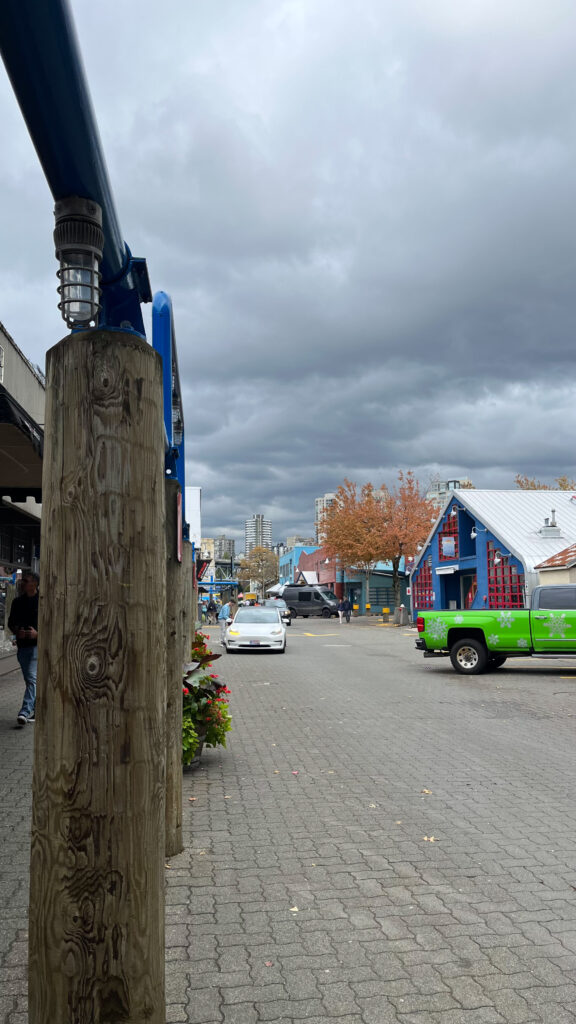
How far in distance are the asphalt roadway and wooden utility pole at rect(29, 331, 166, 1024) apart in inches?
37.4

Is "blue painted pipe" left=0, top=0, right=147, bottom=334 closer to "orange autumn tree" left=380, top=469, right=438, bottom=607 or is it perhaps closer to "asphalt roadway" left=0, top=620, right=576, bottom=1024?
"asphalt roadway" left=0, top=620, right=576, bottom=1024

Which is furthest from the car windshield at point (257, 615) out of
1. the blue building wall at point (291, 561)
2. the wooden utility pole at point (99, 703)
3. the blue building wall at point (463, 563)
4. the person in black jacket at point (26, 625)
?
the blue building wall at point (291, 561)

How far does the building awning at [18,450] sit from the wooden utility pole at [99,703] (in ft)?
17.0

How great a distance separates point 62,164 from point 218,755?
22.1 feet

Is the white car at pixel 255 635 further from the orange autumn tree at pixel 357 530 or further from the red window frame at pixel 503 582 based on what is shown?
the orange autumn tree at pixel 357 530

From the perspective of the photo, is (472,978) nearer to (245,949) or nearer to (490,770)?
(245,949)

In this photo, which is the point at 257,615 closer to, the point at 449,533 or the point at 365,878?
the point at 449,533

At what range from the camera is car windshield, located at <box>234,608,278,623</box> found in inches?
974

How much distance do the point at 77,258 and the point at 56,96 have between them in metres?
0.54

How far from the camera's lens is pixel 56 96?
271 cm

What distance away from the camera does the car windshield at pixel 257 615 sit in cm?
2475

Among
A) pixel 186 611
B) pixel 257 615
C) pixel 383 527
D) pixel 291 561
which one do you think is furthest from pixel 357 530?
pixel 291 561

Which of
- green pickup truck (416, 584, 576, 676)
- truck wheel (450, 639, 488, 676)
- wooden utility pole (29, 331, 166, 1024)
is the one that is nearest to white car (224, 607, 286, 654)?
green pickup truck (416, 584, 576, 676)

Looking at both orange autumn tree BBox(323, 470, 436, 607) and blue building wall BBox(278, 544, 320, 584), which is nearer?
orange autumn tree BBox(323, 470, 436, 607)
